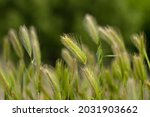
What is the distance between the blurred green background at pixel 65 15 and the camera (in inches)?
302

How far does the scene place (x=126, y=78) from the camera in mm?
2256

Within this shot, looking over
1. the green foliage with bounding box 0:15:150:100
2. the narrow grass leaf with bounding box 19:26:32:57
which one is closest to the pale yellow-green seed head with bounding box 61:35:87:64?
the green foliage with bounding box 0:15:150:100

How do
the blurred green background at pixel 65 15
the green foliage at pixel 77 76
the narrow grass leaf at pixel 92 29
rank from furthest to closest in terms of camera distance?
the blurred green background at pixel 65 15 < the narrow grass leaf at pixel 92 29 < the green foliage at pixel 77 76

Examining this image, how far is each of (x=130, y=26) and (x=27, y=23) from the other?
1412 mm

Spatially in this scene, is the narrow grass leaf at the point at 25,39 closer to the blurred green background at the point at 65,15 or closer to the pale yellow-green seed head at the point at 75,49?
the pale yellow-green seed head at the point at 75,49

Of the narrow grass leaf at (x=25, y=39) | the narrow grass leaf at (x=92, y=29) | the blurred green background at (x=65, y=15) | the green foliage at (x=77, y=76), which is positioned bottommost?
the green foliage at (x=77, y=76)

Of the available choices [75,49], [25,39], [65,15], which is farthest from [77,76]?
[65,15]

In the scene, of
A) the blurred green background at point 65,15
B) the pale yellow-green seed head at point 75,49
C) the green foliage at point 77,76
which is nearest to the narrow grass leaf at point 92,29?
the green foliage at point 77,76

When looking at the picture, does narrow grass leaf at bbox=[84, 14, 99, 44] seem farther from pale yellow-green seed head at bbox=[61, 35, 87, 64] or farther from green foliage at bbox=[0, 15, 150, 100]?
pale yellow-green seed head at bbox=[61, 35, 87, 64]

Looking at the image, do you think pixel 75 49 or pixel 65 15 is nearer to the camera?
pixel 75 49

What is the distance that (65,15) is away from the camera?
26.0 ft

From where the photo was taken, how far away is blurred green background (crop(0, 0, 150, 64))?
25.2 feet

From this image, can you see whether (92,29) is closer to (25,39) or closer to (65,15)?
(25,39)

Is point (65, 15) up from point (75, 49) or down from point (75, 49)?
up
